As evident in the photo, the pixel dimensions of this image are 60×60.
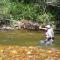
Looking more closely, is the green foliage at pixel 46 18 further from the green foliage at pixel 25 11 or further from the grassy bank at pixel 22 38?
the grassy bank at pixel 22 38

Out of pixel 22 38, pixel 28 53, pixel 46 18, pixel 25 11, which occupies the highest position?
pixel 25 11

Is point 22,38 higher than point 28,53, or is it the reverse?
point 28,53

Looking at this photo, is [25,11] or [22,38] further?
[25,11]

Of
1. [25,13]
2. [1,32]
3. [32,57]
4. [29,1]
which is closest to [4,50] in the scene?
[32,57]

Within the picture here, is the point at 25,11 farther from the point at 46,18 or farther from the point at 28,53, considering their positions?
the point at 28,53

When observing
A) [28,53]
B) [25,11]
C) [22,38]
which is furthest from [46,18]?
[28,53]

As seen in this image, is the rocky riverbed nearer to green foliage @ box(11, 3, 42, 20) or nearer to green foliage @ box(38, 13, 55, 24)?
green foliage @ box(38, 13, 55, 24)

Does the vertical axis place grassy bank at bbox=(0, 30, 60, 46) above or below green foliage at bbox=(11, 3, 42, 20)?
below

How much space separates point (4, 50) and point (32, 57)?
1.71 meters

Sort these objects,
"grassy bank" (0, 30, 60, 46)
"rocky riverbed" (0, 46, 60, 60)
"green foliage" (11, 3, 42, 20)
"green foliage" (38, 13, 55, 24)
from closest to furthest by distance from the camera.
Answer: "rocky riverbed" (0, 46, 60, 60), "grassy bank" (0, 30, 60, 46), "green foliage" (38, 13, 55, 24), "green foliage" (11, 3, 42, 20)

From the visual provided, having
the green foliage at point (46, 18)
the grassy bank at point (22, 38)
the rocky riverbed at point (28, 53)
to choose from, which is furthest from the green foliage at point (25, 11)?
the rocky riverbed at point (28, 53)

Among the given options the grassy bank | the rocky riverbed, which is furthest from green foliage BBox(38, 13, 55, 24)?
the rocky riverbed

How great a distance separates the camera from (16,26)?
1966 centimetres

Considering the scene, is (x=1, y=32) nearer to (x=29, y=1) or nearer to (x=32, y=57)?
(x=29, y=1)
